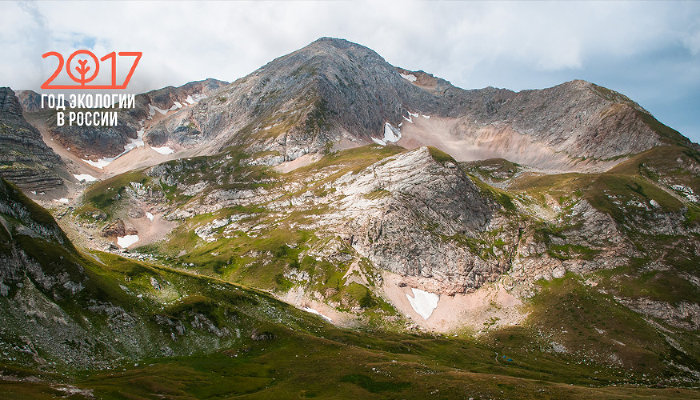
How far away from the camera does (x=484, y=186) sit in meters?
188

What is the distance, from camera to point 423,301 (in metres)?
139

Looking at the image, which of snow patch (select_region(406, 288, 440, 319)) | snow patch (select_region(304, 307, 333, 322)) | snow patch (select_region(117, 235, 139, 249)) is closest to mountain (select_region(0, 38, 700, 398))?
snow patch (select_region(406, 288, 440, 319))

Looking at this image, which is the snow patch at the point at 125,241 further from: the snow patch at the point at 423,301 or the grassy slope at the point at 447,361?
the snow patch at the point at 423,301

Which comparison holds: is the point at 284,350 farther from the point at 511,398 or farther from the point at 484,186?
the point at 484,186

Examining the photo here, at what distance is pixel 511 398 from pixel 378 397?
18649 mm

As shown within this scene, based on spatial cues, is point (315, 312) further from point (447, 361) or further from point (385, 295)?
point (447, 361)

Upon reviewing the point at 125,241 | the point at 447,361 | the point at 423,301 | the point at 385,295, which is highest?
the point at 125,241

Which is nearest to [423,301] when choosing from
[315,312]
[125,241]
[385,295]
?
[385,295]

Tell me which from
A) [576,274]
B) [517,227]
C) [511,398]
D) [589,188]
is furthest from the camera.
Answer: [589,188]

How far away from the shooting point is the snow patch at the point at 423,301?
135 meters

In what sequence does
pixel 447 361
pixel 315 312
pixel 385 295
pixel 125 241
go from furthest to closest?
pixel 125 241 < pixel 385 295 < pixel 315 312 < pixel 447 361

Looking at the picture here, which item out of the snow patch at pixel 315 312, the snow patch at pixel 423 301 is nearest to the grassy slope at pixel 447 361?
the snow patch at pixel 423 301

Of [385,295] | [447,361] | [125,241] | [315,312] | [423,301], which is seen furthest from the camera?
[125,241]

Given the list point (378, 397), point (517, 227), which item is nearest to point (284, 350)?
point (378, 397)
